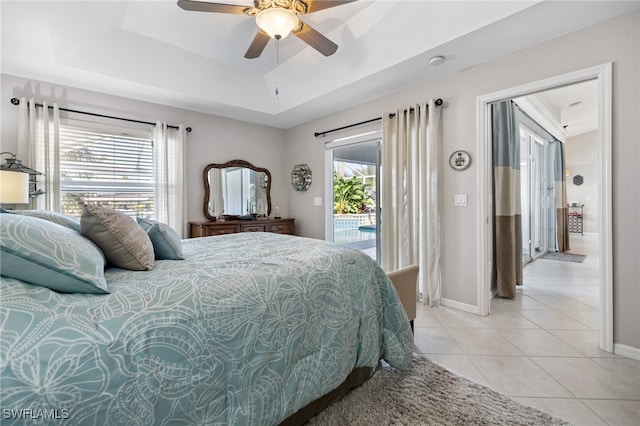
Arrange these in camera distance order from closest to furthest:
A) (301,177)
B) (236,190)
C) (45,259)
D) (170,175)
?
(45,259), (170,175), (236,190), (301,177)

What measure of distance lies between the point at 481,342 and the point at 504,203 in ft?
6.06

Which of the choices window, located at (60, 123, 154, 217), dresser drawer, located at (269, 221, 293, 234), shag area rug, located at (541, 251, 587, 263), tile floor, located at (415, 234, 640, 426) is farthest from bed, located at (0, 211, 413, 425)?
shag area rug, located at (541, 251, 587, 263)

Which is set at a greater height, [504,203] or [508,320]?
[504,203]

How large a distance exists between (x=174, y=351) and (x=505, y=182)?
3.77 m

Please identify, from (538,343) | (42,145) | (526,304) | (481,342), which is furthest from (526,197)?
(42,145)

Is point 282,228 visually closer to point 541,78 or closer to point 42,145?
point 42,145

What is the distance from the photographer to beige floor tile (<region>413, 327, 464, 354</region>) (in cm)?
214

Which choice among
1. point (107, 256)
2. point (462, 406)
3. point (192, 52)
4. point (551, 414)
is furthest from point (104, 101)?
point (551, 414)

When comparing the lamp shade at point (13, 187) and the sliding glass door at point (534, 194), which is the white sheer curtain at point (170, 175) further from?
the sliding glass door at point (534, 194)

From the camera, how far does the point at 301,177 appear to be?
4.75 meters

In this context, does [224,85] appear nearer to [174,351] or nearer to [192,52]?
[192,52]

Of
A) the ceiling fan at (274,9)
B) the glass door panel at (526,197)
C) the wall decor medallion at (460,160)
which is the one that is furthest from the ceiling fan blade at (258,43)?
the glass door panel at (526,197)

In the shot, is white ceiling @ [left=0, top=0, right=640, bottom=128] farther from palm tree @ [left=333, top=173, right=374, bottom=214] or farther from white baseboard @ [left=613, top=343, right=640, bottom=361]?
white baseboard @ [left=613, top=343, right=640, bottom=361]

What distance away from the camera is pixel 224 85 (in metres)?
3.60
